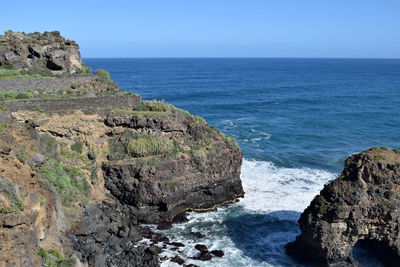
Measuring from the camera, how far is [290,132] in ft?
206

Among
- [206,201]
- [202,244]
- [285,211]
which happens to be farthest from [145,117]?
[285,211]

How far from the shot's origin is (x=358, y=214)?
2391 cm

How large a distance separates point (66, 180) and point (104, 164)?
4153mm

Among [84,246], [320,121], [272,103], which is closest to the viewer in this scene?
[84,246]

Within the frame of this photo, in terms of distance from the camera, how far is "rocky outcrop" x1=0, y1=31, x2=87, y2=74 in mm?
38844

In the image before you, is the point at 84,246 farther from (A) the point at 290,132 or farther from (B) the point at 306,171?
(A) the point at 290,132

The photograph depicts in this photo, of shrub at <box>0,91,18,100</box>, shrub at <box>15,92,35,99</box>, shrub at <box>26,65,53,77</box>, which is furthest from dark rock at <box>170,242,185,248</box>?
shrub at <box>26,65,53,77</box>

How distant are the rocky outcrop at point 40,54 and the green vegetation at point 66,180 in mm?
14478

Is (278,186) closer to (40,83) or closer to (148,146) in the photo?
→ (148,146)

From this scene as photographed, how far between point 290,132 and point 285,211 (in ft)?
99.5

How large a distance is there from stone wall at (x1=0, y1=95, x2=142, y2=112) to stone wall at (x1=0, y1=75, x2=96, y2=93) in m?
4.38

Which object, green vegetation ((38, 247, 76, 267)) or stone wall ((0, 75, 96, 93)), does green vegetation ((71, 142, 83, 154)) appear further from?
green vegetation ((38, 247, 76, 267))

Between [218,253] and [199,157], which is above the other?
[199,157]

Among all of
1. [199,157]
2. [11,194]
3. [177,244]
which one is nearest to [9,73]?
[199,157]
